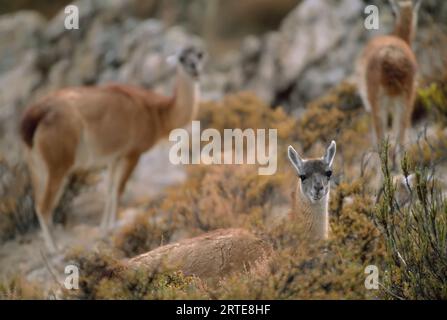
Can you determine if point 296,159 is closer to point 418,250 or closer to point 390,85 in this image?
point 418,250

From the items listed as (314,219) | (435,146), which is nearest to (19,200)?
(435,146)

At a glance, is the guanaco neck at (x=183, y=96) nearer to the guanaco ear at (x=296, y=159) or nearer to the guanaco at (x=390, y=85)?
the guanaco at (x=390, y=85)

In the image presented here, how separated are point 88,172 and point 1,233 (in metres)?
1.35

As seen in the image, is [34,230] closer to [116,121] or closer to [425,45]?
Answer: [116,121]

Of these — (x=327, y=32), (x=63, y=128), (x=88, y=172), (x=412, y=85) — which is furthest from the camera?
(x=327, y=32)

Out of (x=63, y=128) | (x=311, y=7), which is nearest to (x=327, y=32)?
(x=311, y=7)

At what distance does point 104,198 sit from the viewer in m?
10.9

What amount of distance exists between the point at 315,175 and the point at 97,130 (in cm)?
425

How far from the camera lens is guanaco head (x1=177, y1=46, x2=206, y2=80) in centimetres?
1027

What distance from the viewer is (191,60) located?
10.3m

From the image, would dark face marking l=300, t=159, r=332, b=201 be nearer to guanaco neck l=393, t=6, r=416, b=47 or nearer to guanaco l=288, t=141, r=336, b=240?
guanaco l=288, t=141, r=336, b=240

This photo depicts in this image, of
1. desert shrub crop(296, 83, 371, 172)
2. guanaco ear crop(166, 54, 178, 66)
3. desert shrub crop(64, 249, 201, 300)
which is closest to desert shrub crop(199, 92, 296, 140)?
desert shrub crop(296, 83, 371, 172)

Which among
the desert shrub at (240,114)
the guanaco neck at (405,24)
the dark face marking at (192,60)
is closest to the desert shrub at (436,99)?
the guanaco neck at (405,24)

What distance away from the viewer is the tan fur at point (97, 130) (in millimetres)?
9188
